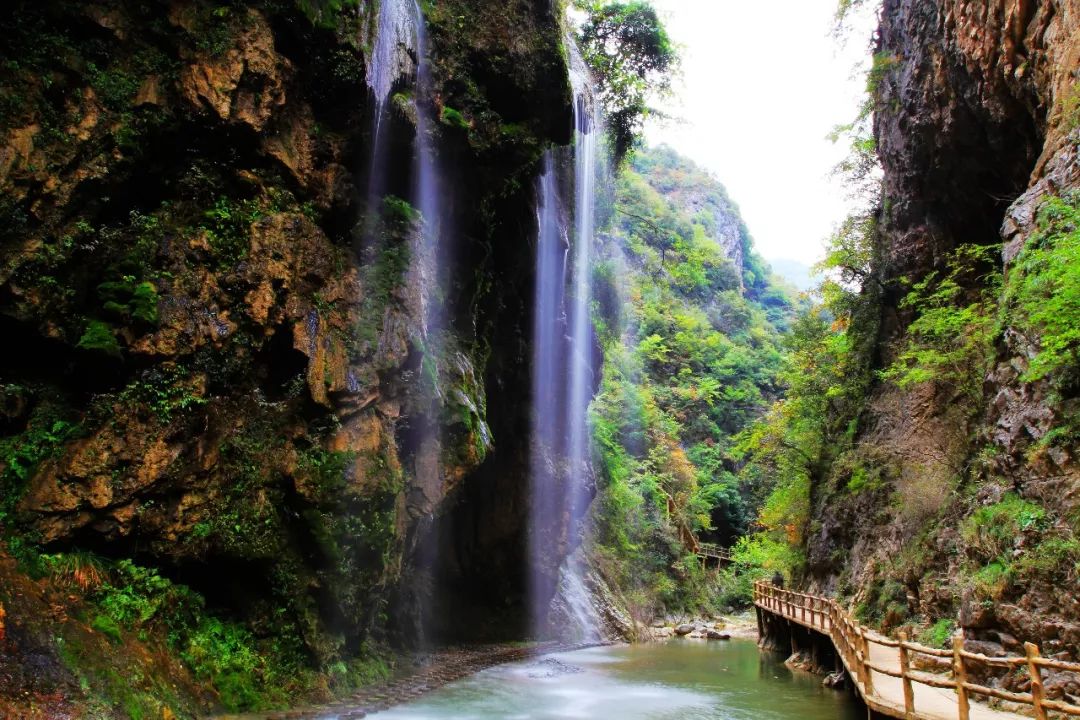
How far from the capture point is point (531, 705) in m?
11.6

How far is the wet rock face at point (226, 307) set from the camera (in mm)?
8242

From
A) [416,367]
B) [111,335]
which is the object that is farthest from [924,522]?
[111,335]

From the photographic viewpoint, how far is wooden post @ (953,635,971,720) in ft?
22.9

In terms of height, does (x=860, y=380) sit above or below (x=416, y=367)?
above

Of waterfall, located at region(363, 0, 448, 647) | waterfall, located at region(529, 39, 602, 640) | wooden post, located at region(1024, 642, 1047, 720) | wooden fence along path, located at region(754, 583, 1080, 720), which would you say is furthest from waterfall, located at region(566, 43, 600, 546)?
wooden post, located at region(1024, 642, 1047, 720)

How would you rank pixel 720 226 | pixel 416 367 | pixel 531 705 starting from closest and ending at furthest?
pixel 531 705
pixel 416 367
pixel 720 226

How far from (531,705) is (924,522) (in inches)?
361

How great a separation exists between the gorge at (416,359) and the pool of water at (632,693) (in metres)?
0.17

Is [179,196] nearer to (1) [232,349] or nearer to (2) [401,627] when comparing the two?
(1) [232,349]

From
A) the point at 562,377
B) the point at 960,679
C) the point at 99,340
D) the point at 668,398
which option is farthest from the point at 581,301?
the point at 668,398

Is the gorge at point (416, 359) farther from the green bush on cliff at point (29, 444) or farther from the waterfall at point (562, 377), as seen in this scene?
the waterfall at point (562, 377)

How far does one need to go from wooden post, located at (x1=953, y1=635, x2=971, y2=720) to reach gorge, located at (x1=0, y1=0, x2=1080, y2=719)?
1.22 metres

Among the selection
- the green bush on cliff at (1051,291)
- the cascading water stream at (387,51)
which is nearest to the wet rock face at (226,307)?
the cascading water stream at (387,51)

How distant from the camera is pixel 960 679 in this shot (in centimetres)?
718
